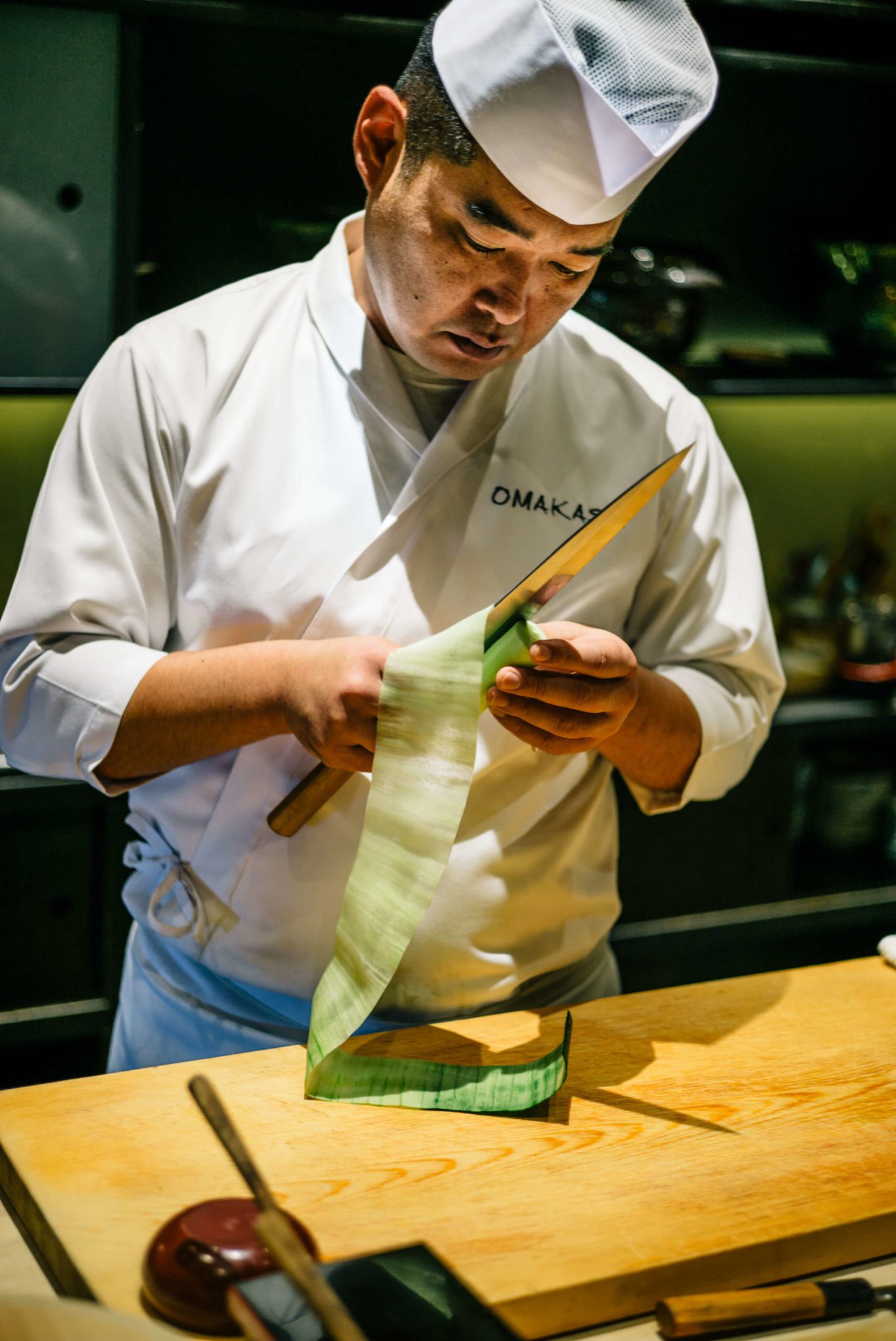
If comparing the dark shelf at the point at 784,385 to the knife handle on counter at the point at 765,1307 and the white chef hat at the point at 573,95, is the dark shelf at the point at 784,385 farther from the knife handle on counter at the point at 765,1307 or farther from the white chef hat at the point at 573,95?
the knife handle on counter at the point at 765,1307

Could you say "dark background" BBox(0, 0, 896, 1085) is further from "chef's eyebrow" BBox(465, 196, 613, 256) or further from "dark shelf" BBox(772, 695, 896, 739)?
"chef's eyebrow" BBox(465, 196, 613, 256)

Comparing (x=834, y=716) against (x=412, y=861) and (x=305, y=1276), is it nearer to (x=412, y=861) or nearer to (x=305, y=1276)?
(x=412, y=861)

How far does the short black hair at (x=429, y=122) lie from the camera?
1.10 meters

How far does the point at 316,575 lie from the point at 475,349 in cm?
26

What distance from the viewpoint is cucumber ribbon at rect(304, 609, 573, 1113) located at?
1.01m

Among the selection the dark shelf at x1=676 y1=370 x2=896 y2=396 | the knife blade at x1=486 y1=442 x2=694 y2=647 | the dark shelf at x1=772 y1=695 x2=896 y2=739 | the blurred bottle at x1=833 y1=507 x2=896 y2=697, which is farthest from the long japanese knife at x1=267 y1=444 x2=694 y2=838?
the blurred bottle at x1=833 y1=507 x2=896 y2=697

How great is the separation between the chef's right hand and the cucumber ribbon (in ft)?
0.08

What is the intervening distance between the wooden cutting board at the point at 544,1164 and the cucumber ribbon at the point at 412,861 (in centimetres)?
2

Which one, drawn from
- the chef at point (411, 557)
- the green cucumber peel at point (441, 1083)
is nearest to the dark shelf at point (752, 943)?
the chef at point (411, 557)

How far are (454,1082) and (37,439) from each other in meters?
1.49

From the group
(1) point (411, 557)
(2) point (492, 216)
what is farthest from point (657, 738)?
(2) point (492, 216)

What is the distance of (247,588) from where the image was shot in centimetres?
124

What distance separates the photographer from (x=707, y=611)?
1.40 m

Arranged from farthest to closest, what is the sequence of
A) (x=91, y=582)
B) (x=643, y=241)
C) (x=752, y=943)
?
(x=752, y=943) < (x=643, y=241) < (x=91, y=582)
